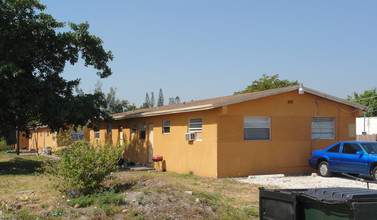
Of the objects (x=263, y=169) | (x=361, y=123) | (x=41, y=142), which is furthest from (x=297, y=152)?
(x=41, y=142)

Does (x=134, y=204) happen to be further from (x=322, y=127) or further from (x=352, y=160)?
(x=322, y=127)

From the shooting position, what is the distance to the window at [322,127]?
16.8 m

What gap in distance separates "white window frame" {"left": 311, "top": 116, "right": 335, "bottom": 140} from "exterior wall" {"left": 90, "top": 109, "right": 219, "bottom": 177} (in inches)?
215

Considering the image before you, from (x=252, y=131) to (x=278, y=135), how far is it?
1340 mm

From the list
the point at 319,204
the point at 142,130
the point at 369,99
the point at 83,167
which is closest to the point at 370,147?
the point at 319,204

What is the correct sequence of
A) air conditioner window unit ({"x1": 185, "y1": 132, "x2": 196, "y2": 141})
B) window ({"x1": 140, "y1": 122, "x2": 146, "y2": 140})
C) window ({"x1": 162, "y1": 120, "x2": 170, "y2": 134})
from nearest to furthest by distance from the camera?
air conditioner window unit ({"x1": 185, "y1": 132, "x2": 196, "y2": 141})
window ({"x1": 162, "y1": 120, "x2": 170, "y2": 134})
window ({"x1": 140, "y1": 122, "x2": 146, "y2": 140})

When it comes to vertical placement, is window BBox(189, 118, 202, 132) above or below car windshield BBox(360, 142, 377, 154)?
above

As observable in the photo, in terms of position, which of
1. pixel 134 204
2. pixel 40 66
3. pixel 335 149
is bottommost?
pixel 134 204

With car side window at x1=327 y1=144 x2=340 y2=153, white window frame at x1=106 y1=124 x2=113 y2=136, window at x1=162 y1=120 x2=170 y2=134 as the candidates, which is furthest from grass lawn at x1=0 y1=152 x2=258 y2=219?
white window frame at x1=106 y1=124 x2=113 y2=136

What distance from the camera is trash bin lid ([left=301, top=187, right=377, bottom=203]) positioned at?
458cm

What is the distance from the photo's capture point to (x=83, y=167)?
827 centimetres

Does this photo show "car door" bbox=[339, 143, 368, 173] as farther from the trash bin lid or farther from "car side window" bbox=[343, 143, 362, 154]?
the trash bin lid

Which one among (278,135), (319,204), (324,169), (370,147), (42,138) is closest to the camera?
(319,204)

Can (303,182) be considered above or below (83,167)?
below
